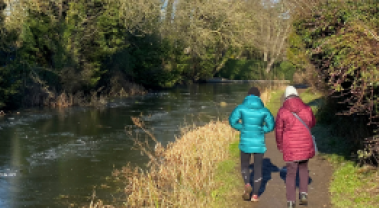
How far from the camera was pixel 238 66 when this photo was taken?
58.6m

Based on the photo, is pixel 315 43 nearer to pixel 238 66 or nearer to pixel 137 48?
pixel 137 48

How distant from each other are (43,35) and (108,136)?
462 inches

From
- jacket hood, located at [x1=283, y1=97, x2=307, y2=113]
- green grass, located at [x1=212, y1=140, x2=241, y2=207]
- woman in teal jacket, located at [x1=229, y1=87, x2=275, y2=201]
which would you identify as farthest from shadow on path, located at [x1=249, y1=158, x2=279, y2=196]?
jacket hood, located at [x1=283, y1=97, x2=307, y2=113]

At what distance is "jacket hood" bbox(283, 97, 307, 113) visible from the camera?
22.1 feet

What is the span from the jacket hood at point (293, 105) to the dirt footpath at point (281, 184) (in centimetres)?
155

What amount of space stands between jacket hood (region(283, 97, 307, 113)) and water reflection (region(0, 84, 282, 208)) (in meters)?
4.99

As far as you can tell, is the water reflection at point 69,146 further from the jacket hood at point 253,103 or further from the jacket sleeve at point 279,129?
the jacket sleeve at point 279,129

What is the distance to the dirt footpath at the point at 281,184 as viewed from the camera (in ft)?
24.2

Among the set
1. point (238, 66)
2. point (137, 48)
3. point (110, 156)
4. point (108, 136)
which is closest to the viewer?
point (110, 156)

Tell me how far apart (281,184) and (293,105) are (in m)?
2.22

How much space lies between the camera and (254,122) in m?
7.12

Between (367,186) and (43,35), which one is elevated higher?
(43,35)

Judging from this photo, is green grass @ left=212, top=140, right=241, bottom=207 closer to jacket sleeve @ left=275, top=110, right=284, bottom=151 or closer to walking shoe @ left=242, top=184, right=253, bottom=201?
walking shoe @ left=242, top=184, right=253, bottom=201

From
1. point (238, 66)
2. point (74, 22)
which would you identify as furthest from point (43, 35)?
point (238, 66)
